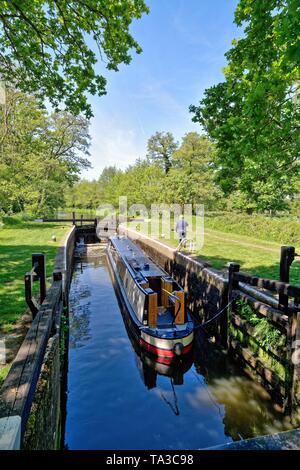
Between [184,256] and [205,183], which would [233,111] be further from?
[205,183]

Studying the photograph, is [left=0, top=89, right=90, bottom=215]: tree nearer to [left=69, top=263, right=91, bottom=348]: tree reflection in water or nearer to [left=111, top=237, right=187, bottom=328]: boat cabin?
[left=69, top=263, right=91, bottom=348]: tree reflection in water

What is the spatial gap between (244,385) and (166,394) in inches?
69.1

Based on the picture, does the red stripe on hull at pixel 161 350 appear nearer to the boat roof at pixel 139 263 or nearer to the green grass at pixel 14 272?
the boat roof at pixel 139 263

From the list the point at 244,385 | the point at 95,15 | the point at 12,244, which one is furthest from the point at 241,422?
the point at 12,244

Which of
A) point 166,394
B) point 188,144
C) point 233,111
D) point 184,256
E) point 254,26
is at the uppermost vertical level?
point 188,144

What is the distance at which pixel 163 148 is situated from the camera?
3703 cm

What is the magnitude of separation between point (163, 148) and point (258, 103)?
110ft

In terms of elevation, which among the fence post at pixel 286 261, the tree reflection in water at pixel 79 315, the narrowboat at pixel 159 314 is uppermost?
the fence post at pixel 286 261

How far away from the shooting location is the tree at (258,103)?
479 cm

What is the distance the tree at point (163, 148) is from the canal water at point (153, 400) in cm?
3197

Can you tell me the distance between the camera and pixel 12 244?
14.0m

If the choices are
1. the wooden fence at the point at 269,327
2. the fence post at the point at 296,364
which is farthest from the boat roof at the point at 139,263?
the fence post at the point at 296,364

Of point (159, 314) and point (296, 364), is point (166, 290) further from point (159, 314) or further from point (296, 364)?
point (296, 364)

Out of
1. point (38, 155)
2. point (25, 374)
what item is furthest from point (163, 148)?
point (25, 374)
